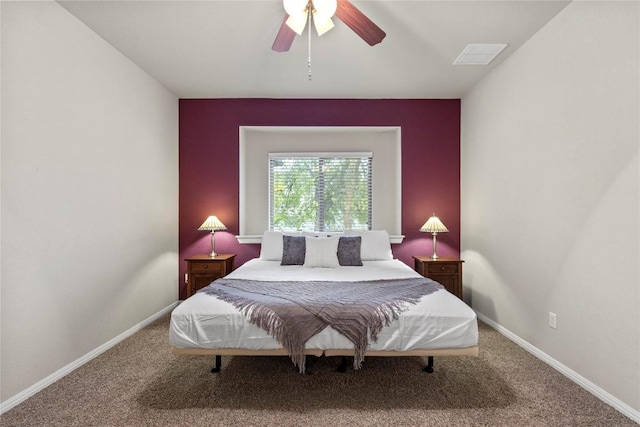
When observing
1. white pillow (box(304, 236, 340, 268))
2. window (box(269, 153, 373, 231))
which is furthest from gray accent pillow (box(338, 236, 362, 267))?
window (box(269, 153, 373, 231))

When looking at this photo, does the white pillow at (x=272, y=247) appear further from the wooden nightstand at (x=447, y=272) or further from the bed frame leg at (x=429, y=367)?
the bed frame leg at (x=429, y=367)

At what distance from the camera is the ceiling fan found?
187 cm

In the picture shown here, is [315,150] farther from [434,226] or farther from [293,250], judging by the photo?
[434,226]

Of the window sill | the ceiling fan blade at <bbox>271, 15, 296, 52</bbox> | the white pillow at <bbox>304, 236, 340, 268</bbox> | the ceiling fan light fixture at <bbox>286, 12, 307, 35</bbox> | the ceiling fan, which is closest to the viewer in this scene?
the ceiling fan

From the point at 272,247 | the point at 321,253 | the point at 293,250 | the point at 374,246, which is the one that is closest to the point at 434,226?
the point at 374,246

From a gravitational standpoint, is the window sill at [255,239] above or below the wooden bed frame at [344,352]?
above

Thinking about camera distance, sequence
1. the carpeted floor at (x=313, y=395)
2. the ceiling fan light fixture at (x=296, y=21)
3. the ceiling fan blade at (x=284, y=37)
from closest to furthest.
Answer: the carpeted floor at (x=313, y=395), the ceiling fan light fixture at (x=296, y=21), the ceiling fan blade at (x=284, y=37)

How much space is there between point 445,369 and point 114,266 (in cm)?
300

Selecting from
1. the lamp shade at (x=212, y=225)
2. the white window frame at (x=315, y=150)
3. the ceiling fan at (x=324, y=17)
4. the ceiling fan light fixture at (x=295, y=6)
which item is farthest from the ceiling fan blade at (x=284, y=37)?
the lamp shade at (x=212, y=225)

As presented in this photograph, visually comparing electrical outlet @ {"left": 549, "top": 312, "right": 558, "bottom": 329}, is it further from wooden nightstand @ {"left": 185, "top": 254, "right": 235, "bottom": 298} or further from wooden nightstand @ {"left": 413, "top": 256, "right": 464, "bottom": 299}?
wooden nightstand @ {"left": 185, "top": 254, "right": 235, "bottom": 298}

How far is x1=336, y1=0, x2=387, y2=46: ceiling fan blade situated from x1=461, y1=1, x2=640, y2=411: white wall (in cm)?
145

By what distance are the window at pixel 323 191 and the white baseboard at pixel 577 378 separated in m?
2.10

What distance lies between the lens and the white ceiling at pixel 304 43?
7.50 feet

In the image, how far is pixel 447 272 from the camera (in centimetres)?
349
